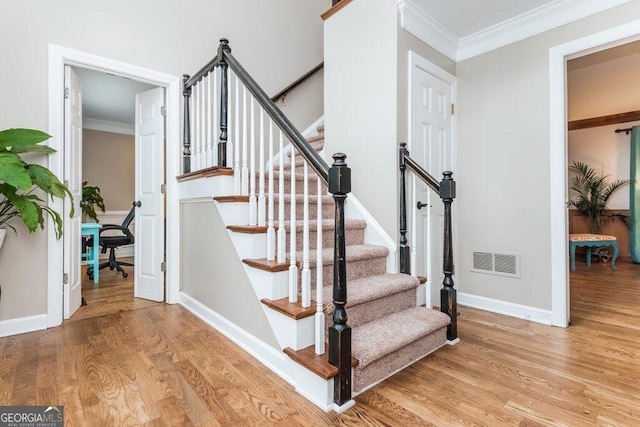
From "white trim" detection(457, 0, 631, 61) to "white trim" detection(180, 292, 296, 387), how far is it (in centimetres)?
309

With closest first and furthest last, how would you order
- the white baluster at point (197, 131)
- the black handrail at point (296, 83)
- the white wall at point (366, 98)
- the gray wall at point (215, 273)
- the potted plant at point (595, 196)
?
the gray wall at point (215, 273), the white wall at point (366, 98), the white baluster at point (197, 131), the black handrail at point (296, 83), the potted plant at point (595, 196)

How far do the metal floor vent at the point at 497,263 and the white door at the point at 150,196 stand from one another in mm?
3031

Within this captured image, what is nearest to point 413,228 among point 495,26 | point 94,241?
point 495,26

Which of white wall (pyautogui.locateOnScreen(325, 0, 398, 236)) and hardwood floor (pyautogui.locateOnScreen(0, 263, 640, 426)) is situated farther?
white wall (pyautogui.locateOnScreen(325, 0, 398, 236))

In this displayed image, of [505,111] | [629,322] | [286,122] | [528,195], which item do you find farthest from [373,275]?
[629,322]

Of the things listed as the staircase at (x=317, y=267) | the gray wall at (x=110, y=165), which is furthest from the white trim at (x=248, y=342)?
the gray wall at (x=110, y=165)

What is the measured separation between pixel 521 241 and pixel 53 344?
3.64 m

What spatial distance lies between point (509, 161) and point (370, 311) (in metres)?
1.92

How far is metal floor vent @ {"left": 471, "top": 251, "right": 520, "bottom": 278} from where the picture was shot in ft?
9.33

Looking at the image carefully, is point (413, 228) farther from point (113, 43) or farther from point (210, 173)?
point (113, 43)

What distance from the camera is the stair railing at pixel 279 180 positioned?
1.54m

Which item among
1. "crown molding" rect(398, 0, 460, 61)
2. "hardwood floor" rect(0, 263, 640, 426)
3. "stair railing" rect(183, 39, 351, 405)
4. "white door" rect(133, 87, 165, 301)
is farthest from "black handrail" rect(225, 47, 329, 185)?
"white door" rect(133, 87, 165, 301)

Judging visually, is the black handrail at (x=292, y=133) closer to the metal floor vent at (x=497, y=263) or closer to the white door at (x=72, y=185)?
the white door at (x=72, y=185)

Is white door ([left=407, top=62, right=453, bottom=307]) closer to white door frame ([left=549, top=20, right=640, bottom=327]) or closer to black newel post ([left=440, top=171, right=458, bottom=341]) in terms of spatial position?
black newel post ([left=440, top=171, right=458, bottom=341])
